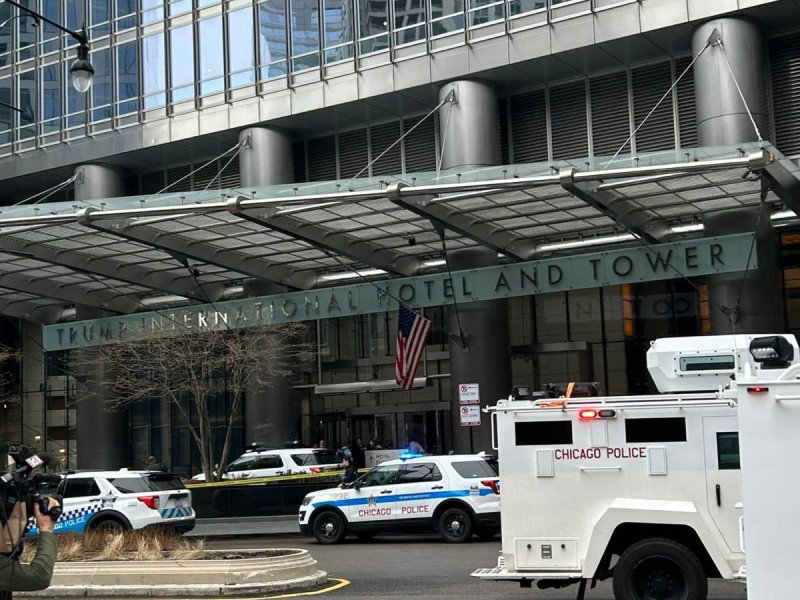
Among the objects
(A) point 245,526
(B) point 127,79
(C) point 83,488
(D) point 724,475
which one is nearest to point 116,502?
(C) point 83,488

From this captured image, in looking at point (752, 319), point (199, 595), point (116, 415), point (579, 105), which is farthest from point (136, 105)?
point (199, 595)

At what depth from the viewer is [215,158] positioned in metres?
38.8

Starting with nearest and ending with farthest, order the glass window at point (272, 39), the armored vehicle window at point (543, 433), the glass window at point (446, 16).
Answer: the armored vehicle window at point (543, 433) < the glass window at point (446, 16) < the glass window at point (272, 39)

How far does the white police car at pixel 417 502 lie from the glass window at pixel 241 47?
1997 centimetres

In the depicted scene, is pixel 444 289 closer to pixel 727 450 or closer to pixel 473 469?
pixel 473 469

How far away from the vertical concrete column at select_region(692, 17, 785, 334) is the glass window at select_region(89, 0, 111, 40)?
2244cm

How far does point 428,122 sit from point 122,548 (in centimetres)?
2248

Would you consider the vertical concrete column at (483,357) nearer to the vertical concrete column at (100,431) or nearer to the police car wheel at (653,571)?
the vertical concrete column at (100,431)

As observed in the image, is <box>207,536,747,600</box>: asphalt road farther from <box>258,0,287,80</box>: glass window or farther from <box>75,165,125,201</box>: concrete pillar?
<box>75,165,125,201</box>: concrete pillar

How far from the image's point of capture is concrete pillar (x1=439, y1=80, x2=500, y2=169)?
3325 centimetres

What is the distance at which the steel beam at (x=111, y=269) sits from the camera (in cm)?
3038

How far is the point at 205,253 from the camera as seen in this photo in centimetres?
3092

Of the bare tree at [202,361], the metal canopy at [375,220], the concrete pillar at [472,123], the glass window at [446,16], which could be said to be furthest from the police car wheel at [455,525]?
the glass window at [446,16]

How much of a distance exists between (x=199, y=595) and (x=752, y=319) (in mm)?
19525
